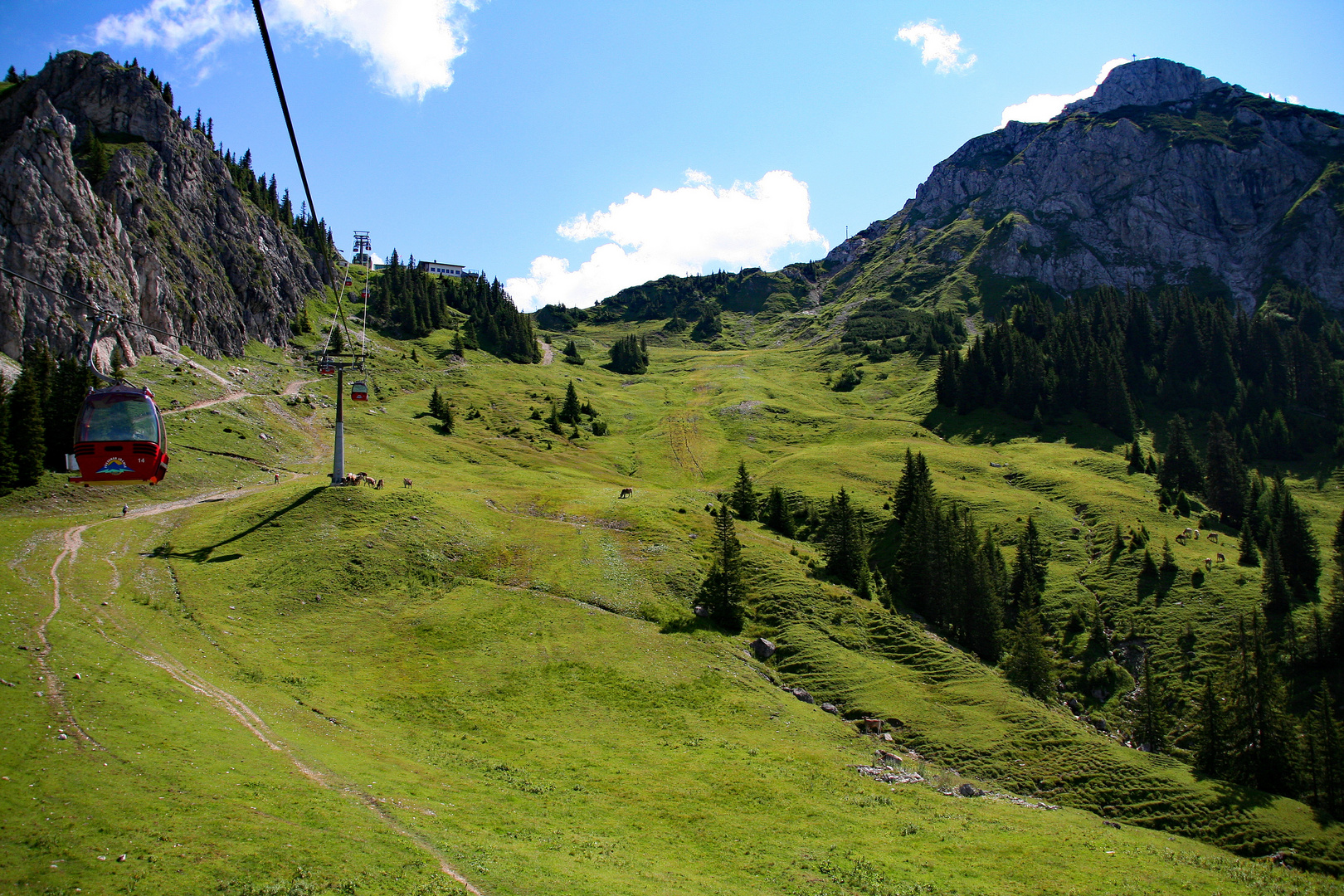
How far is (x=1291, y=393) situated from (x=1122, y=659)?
154 m

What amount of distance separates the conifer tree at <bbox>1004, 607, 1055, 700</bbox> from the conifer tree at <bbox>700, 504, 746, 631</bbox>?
26.8 metres

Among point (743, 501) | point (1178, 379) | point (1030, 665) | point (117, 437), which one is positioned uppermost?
point (1178, 379)

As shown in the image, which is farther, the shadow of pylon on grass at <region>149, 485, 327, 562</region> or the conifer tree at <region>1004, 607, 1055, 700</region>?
the conifer tree at <region>1004, 607, 1055, 700</region>

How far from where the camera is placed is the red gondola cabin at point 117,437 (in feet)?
98.1

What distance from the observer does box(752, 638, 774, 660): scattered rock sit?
65.5 m

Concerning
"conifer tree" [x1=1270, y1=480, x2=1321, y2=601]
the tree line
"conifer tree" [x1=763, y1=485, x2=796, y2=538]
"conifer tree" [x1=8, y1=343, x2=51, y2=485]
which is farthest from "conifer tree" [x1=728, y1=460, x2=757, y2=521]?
the tree line

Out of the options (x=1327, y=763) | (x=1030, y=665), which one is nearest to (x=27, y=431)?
(x=1030, y=665)

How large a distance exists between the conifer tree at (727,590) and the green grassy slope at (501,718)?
10.7 ft

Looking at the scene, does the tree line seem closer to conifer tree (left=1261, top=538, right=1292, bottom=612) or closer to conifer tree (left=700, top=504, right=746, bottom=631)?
conifer tree (left=1261, top=538, right=1292, bottom=612)

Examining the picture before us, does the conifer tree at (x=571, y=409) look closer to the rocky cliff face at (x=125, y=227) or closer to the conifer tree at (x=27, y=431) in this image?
the rocky cliff face at (x=125, y=227)

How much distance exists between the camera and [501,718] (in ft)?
148

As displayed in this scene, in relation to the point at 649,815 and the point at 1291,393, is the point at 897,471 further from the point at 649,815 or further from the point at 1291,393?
the point at 1291,393

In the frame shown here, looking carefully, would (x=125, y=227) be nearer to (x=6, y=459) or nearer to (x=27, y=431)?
(x=27, y=431)

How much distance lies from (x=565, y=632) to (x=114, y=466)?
3670 centimetres
